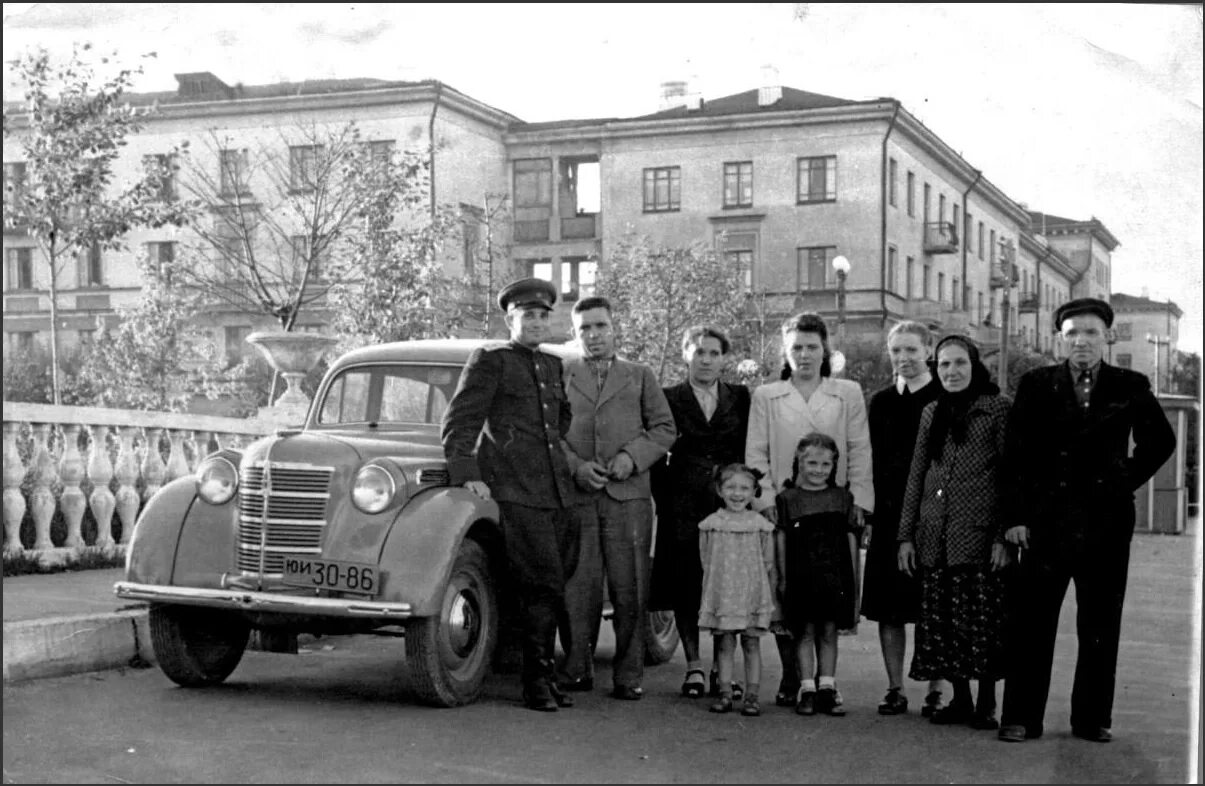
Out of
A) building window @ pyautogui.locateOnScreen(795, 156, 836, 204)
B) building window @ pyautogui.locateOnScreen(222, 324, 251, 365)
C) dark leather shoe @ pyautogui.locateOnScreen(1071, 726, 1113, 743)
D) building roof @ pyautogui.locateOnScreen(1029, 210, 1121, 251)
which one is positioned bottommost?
dark leather shoe @ pyautogui.locateOnScreen(1071, 726, 1113, 743)

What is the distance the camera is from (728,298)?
74.6 ft

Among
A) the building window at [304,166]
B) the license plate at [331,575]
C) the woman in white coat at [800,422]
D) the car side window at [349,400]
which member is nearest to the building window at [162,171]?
the building window at [304,166]

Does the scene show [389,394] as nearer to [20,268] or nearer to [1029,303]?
[1029,303]

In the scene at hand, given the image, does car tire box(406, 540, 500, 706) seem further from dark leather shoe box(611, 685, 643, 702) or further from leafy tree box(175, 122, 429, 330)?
leafy tree box(175, 122, 429, 330)

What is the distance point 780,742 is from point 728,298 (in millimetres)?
17060

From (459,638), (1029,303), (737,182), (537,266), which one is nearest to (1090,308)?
(459,638)

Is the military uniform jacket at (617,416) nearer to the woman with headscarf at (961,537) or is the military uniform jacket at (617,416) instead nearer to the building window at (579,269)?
the woman with headscarf at (961,537)

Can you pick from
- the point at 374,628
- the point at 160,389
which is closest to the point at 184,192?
the point at 160,389

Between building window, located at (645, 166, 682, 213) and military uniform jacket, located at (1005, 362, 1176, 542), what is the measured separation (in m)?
7.76

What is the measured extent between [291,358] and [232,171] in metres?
6.07

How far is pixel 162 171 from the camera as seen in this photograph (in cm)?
1609

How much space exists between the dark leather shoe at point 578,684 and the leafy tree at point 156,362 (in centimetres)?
1949

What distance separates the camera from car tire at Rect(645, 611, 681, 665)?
8.52 metres

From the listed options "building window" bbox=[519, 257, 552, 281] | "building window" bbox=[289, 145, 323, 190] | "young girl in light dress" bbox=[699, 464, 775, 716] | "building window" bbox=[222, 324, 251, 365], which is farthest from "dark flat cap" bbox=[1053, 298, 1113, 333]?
"building window" bbox=[222, 324, 251, 365]
